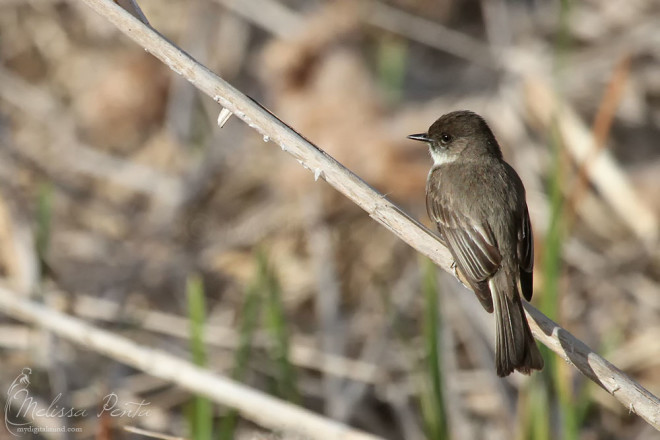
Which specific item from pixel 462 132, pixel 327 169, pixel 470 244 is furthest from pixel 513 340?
pixel 462 132

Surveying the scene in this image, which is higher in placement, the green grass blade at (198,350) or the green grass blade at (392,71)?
the green grass blade at (392,71)

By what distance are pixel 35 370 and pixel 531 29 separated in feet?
15.5

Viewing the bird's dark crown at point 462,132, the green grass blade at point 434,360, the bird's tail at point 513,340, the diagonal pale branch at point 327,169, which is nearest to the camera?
the diagonal pale branch at point 327,169

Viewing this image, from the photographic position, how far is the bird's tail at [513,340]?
3.05 m

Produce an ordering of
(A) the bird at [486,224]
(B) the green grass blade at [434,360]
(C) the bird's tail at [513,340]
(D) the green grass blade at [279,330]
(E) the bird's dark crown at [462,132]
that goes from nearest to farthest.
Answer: (C) the bird's tail at [513,340]
(A) the bird at [486,224]
(B) the green grass blade at [434,360]
(D) the green grass blade at [279,330]
(E) the bird's dark crown at [462,132]

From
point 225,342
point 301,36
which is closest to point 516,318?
point 225,342

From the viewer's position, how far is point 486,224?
3.57m

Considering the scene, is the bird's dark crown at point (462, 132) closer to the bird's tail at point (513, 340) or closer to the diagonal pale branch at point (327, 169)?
the bird's tail at point (513, 340)

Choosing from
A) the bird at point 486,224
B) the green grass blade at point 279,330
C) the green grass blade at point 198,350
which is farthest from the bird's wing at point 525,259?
the green grass blade at point 198,350

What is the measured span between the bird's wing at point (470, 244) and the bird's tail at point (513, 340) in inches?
2.4

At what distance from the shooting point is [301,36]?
6434 mm

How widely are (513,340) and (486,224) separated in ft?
2.00

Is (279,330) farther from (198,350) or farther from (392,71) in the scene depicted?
(392,71)

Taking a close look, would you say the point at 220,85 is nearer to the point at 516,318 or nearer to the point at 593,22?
the point at 516,318
